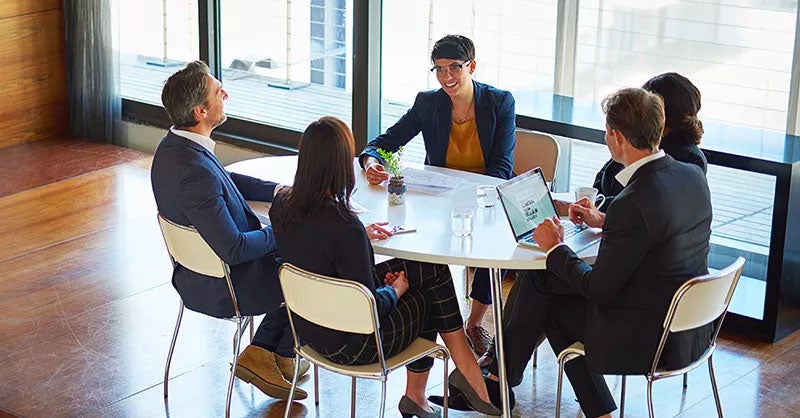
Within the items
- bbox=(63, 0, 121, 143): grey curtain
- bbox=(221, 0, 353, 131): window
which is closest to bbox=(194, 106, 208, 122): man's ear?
bbox=(221, 0, 353, 131): window

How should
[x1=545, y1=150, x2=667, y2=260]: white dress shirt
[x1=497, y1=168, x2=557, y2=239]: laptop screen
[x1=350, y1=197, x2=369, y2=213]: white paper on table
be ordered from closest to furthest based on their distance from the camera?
1. [x1=545, y1=150, x2=667, y2=260]: white dress shirt
2. [x1=497, y1=168, x2=557, y2=239]: laptop screen
3. [x1=350, y1=197, x2=369, y2=213]: white paper on table

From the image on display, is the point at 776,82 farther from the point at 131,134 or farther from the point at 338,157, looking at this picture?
the point at 131,134

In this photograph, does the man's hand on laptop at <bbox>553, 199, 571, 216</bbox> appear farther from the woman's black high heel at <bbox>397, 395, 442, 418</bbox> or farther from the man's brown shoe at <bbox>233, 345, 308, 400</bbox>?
the man's brown shoe at <bbox>233, 345, 308, 400</bbox>

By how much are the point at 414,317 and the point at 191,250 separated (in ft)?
2.59

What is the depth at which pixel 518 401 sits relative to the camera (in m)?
4.20

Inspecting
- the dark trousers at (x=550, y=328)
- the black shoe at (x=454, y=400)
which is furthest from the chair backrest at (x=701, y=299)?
the black shoe at (x=454, y=400)

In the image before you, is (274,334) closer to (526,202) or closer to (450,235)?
(450,235)

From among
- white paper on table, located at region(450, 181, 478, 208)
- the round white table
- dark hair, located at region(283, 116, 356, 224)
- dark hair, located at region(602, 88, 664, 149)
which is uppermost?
dark hair, located at region(602, 88, 664, 149)

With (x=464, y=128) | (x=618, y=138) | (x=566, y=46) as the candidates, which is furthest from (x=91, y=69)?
(x=618, y=138)

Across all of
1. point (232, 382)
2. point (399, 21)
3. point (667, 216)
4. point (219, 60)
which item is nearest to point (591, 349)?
point (667, 216)

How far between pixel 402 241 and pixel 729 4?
7.22 feet

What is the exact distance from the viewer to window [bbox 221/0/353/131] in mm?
6566

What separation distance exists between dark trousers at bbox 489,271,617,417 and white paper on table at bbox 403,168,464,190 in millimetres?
534

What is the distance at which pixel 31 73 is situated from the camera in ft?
25.1
